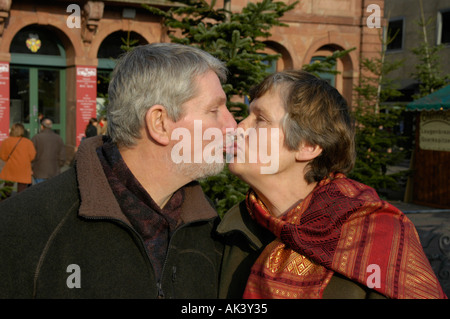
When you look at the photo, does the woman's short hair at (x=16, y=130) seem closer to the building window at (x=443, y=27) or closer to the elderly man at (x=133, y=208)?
the elderly man at (x=133, y=208)

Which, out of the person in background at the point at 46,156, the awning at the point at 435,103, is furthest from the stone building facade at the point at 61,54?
the person in background at the point at 46,156

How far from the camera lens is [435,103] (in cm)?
1112

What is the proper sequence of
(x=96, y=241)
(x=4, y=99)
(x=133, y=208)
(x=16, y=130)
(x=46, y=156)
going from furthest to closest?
(x=4, y=99) < (x=46, y=156) < (x=16, y=130) < (x=133, y=208) < (x=96, y=241)

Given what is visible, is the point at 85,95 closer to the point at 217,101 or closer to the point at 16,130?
the point at 16,130

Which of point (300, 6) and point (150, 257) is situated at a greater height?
point (300, 6)

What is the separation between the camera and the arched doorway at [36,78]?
49.5 ft

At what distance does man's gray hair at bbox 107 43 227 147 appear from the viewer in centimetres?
228

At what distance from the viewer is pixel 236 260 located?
250cm

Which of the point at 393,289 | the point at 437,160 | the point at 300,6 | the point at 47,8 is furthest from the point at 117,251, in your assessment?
the point at 300,6

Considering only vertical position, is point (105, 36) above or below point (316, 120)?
above

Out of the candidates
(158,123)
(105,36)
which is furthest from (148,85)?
(105,36)

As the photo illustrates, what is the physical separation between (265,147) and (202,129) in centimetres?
33

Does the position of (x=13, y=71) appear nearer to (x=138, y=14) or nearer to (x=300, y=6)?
(x=138, y=14)

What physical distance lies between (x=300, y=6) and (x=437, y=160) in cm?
771
